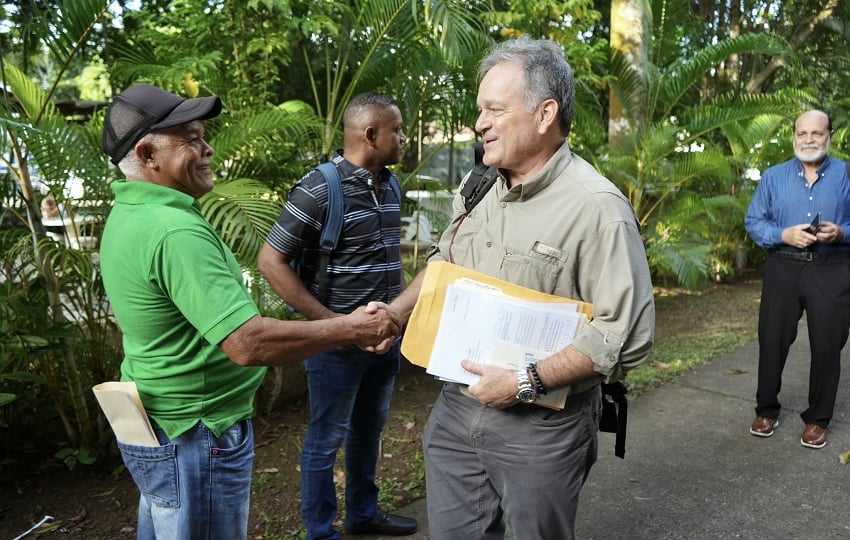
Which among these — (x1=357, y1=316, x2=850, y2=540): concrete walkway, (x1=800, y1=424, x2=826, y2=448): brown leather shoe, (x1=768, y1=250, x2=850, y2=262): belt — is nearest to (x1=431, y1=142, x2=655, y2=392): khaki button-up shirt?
(x1=357, y1=316, x2=850, y2=540): concrete walkway

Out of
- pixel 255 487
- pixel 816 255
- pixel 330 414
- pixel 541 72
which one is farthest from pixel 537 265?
pixel 816 255

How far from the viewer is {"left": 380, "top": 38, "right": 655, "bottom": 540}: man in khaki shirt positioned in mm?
1884

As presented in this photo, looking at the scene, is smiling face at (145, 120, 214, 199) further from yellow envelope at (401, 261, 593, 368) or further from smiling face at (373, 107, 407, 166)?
smiling face at (373, 107, 407, 166)

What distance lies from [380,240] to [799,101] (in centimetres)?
736

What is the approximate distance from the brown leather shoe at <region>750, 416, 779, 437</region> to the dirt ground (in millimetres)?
2106

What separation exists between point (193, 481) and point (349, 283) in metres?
1.25

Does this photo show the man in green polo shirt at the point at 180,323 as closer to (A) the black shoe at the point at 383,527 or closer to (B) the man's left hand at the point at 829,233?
(A) the black shoe at the point at 383,527

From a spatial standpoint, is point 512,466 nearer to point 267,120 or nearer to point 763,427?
point 267,120

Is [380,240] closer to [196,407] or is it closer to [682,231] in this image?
[196,407]

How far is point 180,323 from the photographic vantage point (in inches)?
76.9

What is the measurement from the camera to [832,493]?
3.71 meters

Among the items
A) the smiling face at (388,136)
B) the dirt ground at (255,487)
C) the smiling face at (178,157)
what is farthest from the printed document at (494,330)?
the dirt ground at (255,487)

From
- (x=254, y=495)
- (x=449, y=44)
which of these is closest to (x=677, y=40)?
(x=449, y=44)

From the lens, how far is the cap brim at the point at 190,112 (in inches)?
77.5
